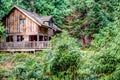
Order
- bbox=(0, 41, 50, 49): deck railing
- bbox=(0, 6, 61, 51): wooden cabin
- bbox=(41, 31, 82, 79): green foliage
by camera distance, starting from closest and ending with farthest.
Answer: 1. bbox=(41, 31, 82, 79): green foliage
2. bbox=(0, 41, 50, 49): deck railing
3. bbox=(0, 6, 61, 51): wooden cabin

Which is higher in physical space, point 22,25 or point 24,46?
point 22,25

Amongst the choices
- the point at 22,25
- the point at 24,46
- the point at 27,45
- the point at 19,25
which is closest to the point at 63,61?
Result: the point at 27,45

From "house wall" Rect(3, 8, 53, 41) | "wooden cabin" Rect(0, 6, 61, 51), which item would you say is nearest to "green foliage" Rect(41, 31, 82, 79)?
"wooden cabin" Rect(0, 6, 61, 51)

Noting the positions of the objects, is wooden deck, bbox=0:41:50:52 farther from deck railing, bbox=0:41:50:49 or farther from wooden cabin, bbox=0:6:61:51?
wooden cabin, bbox=0:6:61:51

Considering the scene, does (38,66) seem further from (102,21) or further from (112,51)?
(102,21)

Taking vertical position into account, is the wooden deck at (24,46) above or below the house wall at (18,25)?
below

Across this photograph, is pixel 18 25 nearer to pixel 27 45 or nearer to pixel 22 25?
pixel 22 25

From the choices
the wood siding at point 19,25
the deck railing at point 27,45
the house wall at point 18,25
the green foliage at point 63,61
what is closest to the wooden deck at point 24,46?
the deck railing at point 27,45

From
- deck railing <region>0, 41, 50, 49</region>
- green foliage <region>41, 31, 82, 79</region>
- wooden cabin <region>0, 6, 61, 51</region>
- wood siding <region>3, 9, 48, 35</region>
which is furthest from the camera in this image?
wood siding <region>3, 9, 48, 35</region>

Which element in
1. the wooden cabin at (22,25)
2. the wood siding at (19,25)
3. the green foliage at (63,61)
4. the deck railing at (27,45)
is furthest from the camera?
the wood siding at (19,25)

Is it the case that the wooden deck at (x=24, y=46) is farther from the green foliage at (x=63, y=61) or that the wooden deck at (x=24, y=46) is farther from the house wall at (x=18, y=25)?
the green foliage at (x=63, y=61)

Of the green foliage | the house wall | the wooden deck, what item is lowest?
the wooden deck

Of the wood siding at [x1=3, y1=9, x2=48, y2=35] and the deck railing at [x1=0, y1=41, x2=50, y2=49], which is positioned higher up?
the wood siding at [x1=3, y1=9, x2=48, y2=35]

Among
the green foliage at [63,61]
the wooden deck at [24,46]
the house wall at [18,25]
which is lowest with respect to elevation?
the wooden deck at [24,46]
